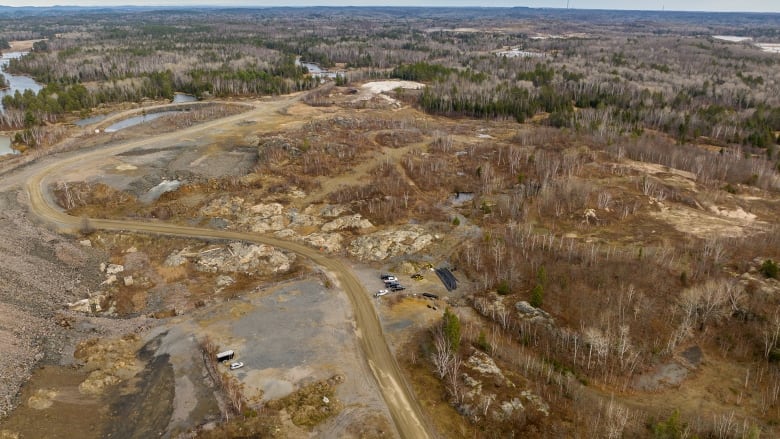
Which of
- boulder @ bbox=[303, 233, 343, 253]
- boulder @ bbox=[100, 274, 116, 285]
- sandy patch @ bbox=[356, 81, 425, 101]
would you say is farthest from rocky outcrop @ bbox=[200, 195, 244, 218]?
sandy patch @ bbox=[356, 81, 425, 101]

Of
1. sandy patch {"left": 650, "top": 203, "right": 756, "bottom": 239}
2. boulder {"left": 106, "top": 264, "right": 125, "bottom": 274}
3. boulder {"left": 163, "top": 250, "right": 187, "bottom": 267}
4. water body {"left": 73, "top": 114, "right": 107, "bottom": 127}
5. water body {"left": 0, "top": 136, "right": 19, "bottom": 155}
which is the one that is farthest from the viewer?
water body {"left": 73, "top": 114, "right": 107, "bottom": 127}

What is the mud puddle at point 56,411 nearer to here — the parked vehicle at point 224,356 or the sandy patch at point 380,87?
the parked vehicle at point 224,356

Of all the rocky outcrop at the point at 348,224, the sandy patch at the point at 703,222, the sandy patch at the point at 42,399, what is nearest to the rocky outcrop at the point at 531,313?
the rocky outcrop at the point at 348,224

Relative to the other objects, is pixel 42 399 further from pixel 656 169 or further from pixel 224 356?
pixel 656 169

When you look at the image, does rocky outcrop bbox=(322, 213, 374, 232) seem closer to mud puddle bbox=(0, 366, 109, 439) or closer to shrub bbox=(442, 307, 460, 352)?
shrub bbox=(442, 307, 460, 352)

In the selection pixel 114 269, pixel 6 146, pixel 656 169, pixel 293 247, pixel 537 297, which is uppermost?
pixel 6 146

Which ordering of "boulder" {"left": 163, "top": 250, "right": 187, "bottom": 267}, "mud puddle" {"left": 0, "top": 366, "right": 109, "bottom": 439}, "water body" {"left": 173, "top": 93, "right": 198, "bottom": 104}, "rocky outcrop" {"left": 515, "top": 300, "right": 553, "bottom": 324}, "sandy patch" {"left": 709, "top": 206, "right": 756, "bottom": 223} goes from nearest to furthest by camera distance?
"mud puddle" {"left": 0, "top": 366, "right": 109, "bottom": 439}
"rocky outcrop" {"left": 515, "top": 300, "right": 553, "bottom": 324}
"boulder" {"left": 163, "top": 250, "right": 187, "bottom": 267}
"sandy patch" {"left": 709, "top": 206, "right": 756, "bottom": 223}
"water body" {"left": 173, "top": 93, "right": 198, "bottom": 104}

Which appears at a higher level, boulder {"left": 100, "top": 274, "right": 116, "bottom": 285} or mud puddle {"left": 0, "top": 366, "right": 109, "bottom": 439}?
boulder {"left": 100, "top": 274, "right": 116, "bottom": 285}

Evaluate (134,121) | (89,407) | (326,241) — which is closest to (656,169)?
(326,241)
